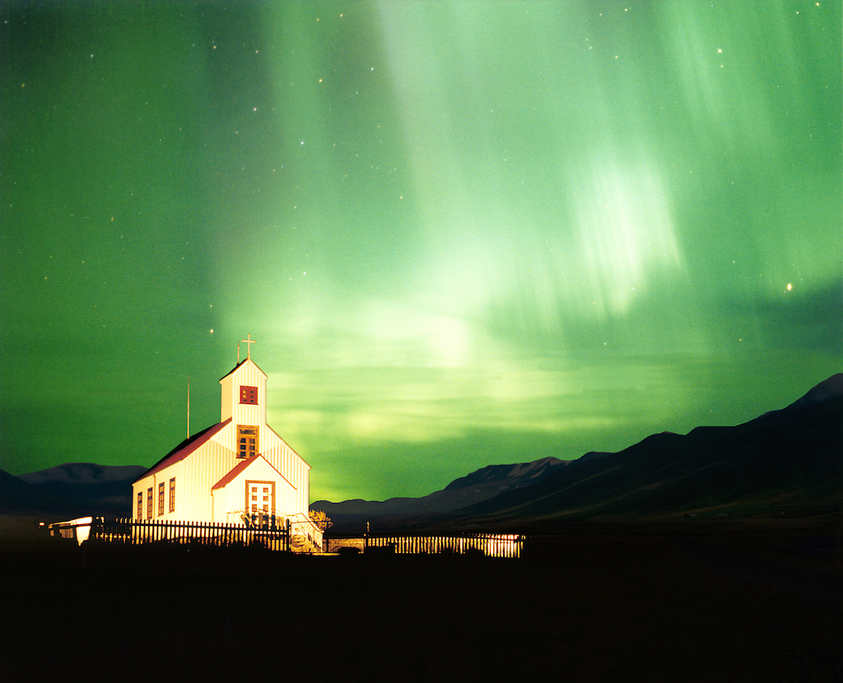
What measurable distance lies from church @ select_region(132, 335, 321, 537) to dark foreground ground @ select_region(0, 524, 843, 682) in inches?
359

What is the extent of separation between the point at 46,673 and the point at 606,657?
31.3 feet

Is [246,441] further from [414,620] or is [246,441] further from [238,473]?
[414,620]

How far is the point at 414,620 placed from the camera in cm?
1645

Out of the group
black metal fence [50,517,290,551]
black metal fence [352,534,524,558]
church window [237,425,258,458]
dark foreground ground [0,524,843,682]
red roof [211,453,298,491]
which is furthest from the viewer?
church window [237,425,258,458]

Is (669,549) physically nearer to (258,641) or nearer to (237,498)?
(258,641)

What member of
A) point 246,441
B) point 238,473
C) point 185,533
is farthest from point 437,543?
point 185,533

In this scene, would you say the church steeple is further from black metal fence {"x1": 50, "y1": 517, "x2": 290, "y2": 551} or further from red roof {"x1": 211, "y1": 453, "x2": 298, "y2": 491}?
black metal fence {"x1": 50, "y1": 517, "x2": 290, "y2": 551}

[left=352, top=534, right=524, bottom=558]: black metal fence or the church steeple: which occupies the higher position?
the church steeple

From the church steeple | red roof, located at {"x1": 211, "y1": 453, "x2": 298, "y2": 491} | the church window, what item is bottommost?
red roof, located at {"x1": 211, "y1": 453, "x2": 298, "y2": 491}

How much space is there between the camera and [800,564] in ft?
80.7

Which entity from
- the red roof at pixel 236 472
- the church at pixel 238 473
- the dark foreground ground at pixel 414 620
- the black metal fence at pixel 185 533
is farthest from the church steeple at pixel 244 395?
the dark foreground ground at pixel 414 620

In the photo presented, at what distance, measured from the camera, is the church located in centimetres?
3228

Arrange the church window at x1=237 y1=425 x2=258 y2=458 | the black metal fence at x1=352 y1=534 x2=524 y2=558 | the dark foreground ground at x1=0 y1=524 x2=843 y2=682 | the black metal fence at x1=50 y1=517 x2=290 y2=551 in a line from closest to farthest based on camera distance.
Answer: the dark foreground ground at x1=0 y1=524 x2=843 y2=682, the black metal fence at x1=50 y1=517 x2=290 y2=551, the black metal fence at x1=352 y1=534 x2=524 y2=558, the church window at x1=237 y1=425 x2=258 y2=458

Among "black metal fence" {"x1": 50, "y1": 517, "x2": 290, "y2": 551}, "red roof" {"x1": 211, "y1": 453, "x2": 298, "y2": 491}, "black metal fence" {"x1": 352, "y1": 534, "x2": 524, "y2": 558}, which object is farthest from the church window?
"black metal fence" {"x1": 352, "y1": 534, "x2": 524, "y2": 558}
